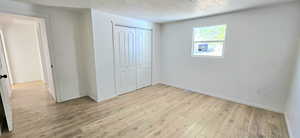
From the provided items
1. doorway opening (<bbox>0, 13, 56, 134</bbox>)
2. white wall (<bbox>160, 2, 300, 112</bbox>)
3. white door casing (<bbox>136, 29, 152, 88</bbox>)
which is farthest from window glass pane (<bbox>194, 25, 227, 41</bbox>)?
doorway opening (<bbox>0, 13, 56, 134</bbox>)

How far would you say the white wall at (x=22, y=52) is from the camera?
460cm

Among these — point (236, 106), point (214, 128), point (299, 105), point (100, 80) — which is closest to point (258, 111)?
point (236, 106)

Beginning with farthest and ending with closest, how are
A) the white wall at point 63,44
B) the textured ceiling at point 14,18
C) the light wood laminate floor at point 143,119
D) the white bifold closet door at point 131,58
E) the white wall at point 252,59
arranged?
the white bifold closet door at point 131,58 < the white wall at point 63,44 < the textured ceiling at point 14,18 < the white wall at point 252,59 < the light wood laminate floor at point 143,119

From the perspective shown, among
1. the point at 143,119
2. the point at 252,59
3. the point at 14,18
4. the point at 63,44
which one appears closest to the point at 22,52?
the point at 14,18

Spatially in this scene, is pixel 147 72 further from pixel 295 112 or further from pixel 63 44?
pixel 295 112

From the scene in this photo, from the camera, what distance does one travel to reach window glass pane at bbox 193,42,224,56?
3396 mm

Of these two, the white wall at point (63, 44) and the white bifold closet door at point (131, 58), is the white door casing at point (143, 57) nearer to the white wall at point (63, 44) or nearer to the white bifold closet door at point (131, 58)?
the white bifold closet door at point (131, 58)

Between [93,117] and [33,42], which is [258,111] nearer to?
[93,117]

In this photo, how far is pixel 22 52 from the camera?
Answer: 191 inches

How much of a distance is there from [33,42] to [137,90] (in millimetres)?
4761

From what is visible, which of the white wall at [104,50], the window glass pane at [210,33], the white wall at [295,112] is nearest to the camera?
the white wall at [295,112]

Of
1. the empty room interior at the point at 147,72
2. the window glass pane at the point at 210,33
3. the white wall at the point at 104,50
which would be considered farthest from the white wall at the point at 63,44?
the window glass pane at the point at 210,33

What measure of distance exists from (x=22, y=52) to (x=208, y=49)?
Result: 679cm

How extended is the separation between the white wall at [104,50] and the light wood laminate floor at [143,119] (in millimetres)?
341
